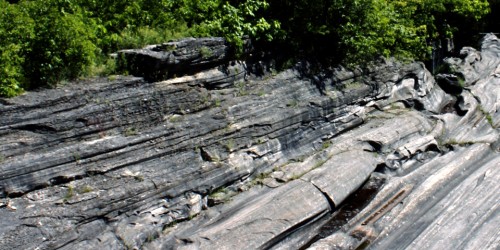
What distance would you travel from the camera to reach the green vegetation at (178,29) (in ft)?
27.0

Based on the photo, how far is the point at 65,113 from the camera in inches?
313

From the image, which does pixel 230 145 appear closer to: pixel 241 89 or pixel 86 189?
pixel 241 89

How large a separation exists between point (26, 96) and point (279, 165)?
449 centimetres

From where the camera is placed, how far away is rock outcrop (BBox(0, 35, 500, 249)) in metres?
7.49

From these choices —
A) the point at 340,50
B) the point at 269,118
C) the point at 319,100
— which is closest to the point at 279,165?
the point at 269,118

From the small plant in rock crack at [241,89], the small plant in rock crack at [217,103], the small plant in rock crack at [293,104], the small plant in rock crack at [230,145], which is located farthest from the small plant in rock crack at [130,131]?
the small plant in rock crack at [293,104]

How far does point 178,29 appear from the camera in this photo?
34.7ft

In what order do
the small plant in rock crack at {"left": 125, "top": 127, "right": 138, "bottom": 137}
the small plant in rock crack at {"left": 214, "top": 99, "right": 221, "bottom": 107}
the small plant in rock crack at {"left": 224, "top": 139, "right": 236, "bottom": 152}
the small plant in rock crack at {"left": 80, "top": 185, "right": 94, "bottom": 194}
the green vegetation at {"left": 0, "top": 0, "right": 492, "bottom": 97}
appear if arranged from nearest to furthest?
A: 1. the small plant in rock crack at {"left": 80, "top": 185, "right": 94, "bottom": 194}
2. the green vegetation at {"left": 0, "top": 0, "right": 492, "bottom": 97}
3. the small plant in rock crack at {"left": 125, "top": 127, "right": 138, "bottom": 137}
4. the small plant in rock crack at {"left": 224, "top": 139, "right": 236, "bottom": 152}
5. the small plant in rock crack at {"left": 214, "top": 99, "right": 221, "bottom": 107}

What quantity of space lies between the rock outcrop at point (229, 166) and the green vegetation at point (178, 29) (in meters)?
0.43

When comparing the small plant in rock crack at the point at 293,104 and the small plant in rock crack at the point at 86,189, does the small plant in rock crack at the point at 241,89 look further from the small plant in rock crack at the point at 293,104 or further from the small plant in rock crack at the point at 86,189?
the small plant in rock crack at the point at 86,189

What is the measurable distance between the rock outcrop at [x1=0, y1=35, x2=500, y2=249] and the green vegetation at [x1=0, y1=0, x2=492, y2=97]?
430 millimetres

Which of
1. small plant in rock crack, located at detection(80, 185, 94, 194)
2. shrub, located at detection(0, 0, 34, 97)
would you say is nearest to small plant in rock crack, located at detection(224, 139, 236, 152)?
small plant in rock crack, located at detection(80, 185, 94, 194)

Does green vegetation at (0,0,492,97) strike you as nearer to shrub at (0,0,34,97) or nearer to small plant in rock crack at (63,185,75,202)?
shrub at (0,0,34,97)

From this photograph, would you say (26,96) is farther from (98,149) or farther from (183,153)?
(183,153)
